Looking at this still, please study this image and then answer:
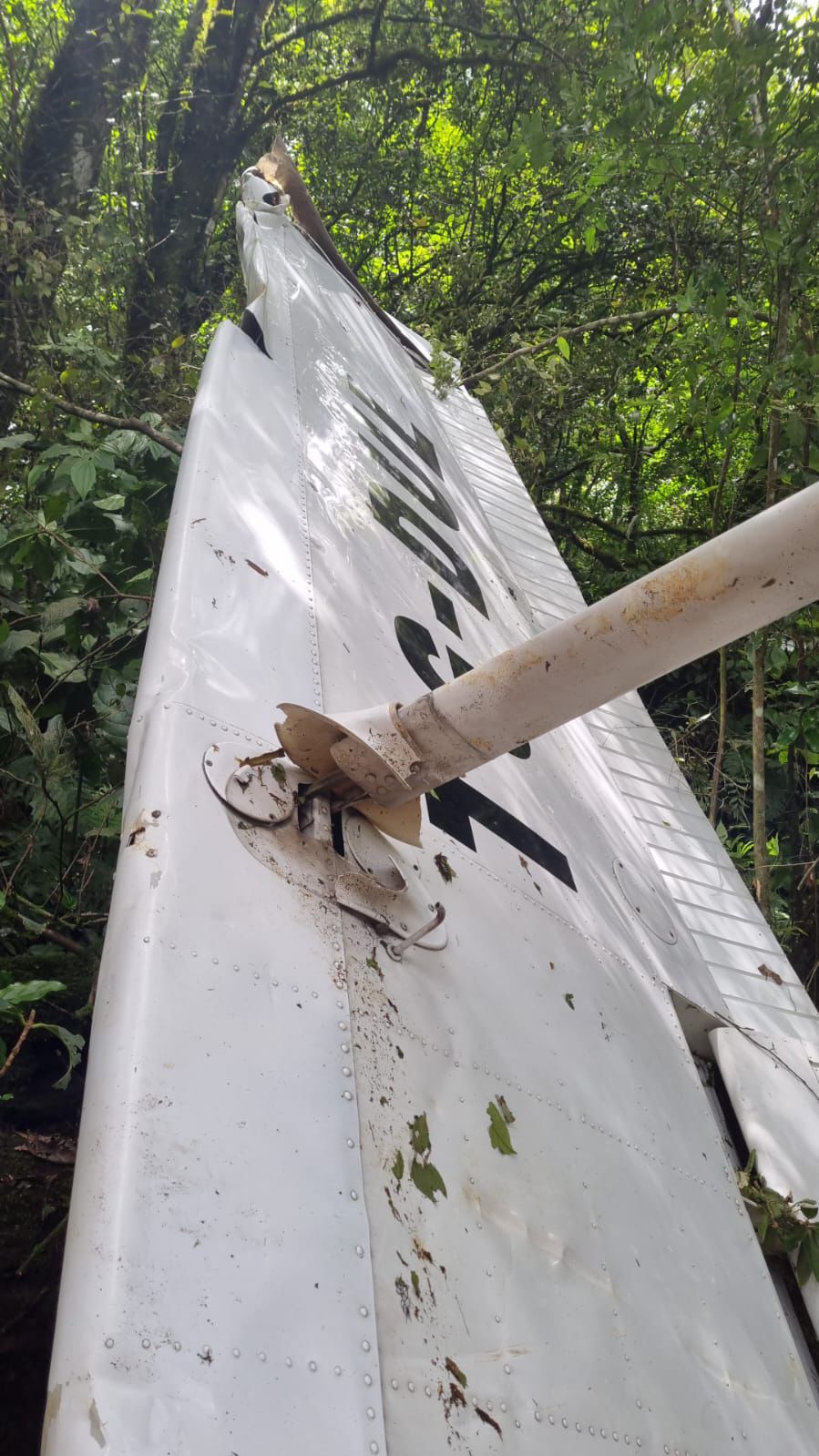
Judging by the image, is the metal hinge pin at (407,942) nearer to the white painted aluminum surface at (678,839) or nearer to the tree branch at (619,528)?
the white painted aluminum surface at (678,839)

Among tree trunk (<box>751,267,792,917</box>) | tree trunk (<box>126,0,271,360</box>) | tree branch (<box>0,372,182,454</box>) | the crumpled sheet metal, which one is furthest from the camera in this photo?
tree trunk (<box>126,0,271,360</box>)

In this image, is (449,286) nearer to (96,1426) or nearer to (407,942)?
(407,942)

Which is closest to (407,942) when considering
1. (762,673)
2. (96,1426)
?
(96,1426)

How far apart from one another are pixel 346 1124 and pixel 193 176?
619 centimetres

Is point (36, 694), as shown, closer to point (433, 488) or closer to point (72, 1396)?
point (433, 488)

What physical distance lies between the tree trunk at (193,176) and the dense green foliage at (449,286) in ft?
0.07

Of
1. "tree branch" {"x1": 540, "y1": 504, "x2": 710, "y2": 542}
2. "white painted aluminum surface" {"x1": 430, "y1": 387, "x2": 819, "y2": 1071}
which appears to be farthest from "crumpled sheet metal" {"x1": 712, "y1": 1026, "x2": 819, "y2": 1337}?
"tree branch" {"x1": 540, "y1": 504, "x2": 710, "y2": 542}

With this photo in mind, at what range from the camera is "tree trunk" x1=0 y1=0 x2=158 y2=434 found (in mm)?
5078

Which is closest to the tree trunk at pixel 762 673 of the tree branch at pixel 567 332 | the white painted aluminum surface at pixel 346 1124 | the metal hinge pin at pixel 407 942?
the tree branch at pixel 567 332

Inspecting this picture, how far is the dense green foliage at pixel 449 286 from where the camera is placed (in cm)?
325

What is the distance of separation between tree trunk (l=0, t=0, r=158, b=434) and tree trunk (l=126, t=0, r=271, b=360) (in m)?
0.43

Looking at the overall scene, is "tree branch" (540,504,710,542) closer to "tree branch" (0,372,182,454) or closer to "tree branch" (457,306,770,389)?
"tree branch" (457,306,770,389)

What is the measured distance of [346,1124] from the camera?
1.15 m

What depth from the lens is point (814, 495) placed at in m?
1.31
